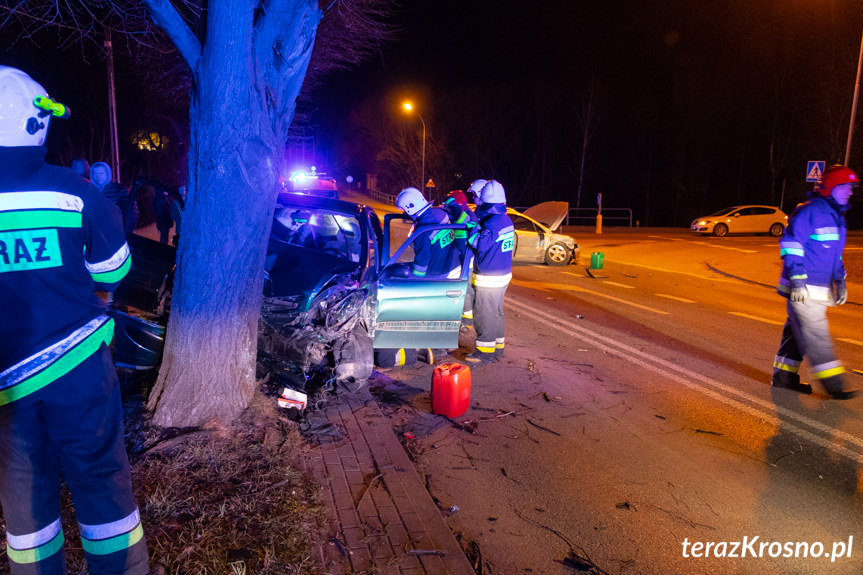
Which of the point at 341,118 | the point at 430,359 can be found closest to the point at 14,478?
the point at 430,359

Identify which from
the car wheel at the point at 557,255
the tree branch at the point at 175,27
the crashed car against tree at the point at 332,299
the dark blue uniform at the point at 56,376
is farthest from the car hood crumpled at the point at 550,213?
the dark blue uniform at the point at 56,376

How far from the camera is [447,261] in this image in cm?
684

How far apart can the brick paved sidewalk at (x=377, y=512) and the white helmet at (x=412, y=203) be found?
3045mm

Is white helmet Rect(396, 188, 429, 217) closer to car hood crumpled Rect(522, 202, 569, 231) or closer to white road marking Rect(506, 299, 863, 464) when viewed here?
white road marking Rect(506, 299, 863, 464)

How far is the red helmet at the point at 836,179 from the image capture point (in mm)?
5312

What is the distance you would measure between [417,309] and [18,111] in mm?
3976

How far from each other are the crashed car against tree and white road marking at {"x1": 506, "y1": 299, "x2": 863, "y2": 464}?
235cm

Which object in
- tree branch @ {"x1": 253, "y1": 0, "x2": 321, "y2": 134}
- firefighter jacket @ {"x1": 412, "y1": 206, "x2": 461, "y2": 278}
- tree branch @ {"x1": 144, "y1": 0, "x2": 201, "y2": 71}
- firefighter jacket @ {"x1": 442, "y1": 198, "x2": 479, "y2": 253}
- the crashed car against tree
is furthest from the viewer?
firefighter jacket @ {"x1": 442, "y1": 198, "x2": 479, "y2": 253}

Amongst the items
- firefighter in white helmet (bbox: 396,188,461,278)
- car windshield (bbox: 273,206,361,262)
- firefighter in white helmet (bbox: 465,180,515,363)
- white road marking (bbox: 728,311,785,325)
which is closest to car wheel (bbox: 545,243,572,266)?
white road marking (bbox: 728,311,785,325)

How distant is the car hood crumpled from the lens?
633 inches

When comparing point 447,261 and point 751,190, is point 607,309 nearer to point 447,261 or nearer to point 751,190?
point 447,261

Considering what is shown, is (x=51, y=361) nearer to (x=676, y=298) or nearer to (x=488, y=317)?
(x=488, y=317)

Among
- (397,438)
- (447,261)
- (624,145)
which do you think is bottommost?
(397,438)

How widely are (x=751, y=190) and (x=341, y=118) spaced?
52.1 metres
